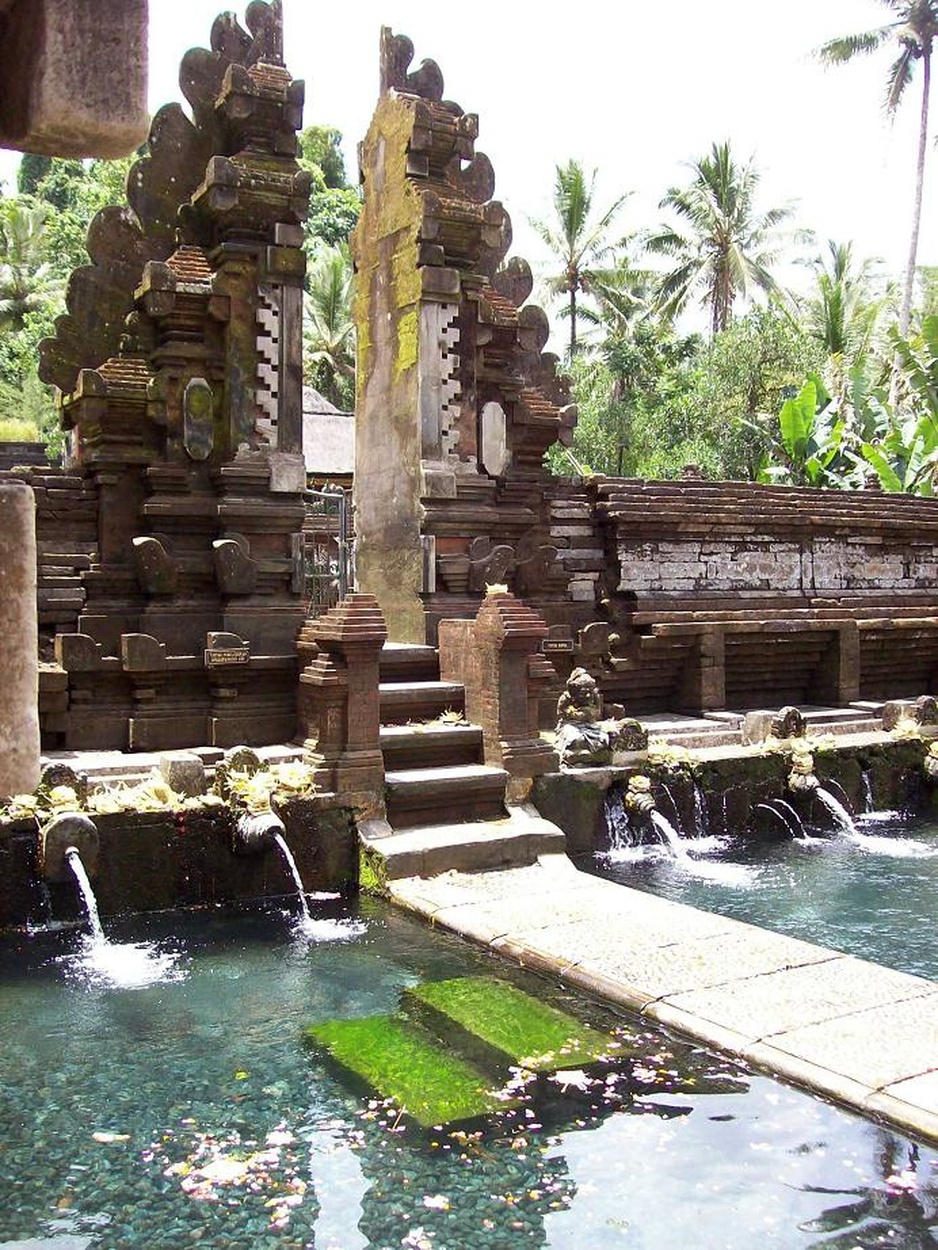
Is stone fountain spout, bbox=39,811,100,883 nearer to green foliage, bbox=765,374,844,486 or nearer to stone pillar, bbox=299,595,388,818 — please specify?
stone pillar, bbox=299,595,388,818

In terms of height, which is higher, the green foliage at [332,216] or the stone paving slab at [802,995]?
the green foliage at [332,216]

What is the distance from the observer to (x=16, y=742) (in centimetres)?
203

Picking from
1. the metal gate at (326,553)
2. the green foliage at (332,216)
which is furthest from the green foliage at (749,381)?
the green foliage at (332,216)

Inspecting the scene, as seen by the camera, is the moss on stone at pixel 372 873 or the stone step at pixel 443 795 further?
the stone step at pixel 443 795

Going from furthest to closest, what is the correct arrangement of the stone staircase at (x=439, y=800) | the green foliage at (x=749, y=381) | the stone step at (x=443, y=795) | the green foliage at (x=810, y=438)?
the green foliage at (x=749, y=381)
the green foliage at (x=810, y=438)
the stone step at (x=443, y=795)
the stone staircase at (x=439, y=800)

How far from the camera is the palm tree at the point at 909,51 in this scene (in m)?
30.5

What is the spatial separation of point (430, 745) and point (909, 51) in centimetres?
2985

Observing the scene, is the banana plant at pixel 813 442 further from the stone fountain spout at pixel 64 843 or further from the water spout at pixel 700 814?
the stone fountain spout at pixel 64 843

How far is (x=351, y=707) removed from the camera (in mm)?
8211

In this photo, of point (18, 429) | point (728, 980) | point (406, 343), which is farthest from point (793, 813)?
point (18, 429)

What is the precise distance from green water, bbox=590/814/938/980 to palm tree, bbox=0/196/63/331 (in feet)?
108

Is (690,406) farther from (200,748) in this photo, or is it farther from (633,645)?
(200,748)

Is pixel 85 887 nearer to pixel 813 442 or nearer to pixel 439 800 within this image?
pixel 439 800

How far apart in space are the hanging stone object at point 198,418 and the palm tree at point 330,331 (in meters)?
27.0
